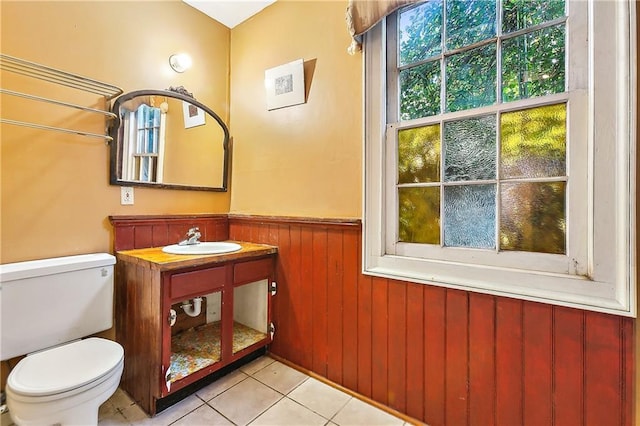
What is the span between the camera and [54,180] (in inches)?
59.9

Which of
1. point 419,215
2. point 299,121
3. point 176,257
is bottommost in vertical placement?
point 176,257

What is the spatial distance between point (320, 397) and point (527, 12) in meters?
2.10

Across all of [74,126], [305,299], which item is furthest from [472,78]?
[74,126]

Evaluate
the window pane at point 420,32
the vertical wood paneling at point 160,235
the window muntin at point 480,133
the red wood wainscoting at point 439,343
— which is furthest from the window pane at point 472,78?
the vertical wood paneling at point 160,235

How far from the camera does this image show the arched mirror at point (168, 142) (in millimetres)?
1745

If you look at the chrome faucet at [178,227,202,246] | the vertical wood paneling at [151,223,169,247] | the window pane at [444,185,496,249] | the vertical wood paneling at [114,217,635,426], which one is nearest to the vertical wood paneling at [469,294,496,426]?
the vertical wood paneling at [114,217,635,426]

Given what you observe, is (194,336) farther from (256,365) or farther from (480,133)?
(480,133)

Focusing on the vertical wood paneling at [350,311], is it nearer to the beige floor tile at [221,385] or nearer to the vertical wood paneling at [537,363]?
the beige floor tile at [221,385]

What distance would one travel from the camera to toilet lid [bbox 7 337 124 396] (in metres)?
1.08

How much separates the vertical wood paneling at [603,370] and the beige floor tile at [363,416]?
0.79 meters

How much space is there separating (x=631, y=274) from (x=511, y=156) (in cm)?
57

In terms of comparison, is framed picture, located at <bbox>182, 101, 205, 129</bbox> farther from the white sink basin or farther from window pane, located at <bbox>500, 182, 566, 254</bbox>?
window pane, located at <bbox>500, 182, 566, 254</bbox>

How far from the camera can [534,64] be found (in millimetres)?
1205

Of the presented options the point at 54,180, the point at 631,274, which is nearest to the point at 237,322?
the point at 54,180
